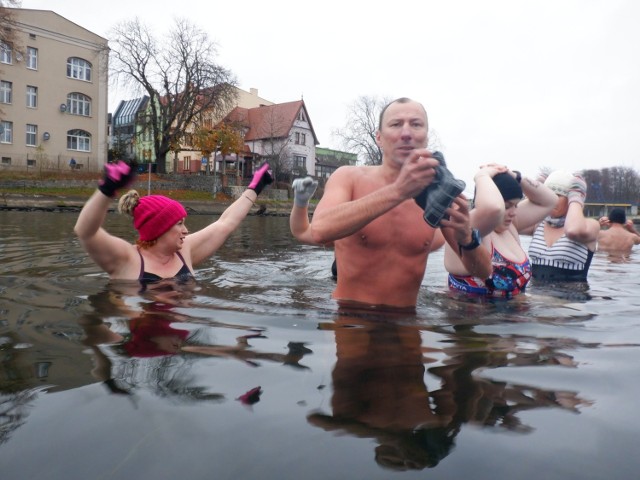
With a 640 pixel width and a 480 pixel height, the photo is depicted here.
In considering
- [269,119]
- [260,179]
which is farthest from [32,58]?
[260,179]

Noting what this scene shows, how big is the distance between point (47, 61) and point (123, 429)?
43088 millimetres

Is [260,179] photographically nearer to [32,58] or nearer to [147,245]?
[147,245]

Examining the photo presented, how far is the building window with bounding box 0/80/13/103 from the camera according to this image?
122 feet

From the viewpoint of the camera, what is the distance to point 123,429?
1743mm

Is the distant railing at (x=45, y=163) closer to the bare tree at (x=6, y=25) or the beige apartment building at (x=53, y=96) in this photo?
the beige apartment building at (x=53, y=96)

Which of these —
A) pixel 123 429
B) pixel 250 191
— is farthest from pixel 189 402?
pixel 250 191

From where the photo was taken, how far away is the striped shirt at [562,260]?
5.93 m

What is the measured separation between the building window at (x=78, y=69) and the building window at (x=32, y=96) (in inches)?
105

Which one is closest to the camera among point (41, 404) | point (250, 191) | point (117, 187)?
point (41, 404)

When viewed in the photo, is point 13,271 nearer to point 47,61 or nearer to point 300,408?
point 300,408

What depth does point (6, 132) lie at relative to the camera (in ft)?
122

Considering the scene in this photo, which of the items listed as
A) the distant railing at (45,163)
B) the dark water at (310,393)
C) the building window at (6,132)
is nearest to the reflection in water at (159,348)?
the dark water at (310,393)

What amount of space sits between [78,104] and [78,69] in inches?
97.9

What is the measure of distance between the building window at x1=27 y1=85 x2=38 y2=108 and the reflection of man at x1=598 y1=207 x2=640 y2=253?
38.8 m
